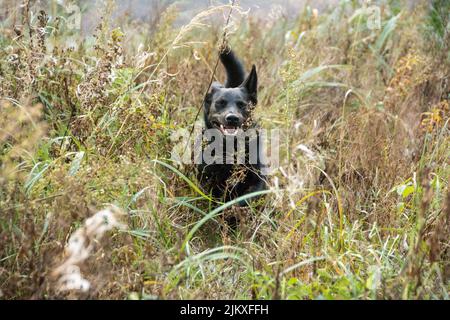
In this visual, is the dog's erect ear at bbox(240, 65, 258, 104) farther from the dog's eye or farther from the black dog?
the dog's eye

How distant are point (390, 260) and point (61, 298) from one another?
1.52 meters

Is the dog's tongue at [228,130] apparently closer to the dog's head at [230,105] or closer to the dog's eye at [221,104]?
the dog's head at [230,105]

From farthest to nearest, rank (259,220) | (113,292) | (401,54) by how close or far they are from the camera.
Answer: (401,54), (259,220), (113,292)

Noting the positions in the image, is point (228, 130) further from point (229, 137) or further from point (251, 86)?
point (251, 86)

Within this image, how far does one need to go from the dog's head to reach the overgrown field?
233 millimetres

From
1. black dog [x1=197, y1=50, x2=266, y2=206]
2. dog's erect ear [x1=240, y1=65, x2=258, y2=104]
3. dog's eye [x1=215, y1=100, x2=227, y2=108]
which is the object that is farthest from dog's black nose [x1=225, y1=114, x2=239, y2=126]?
dog's erect ear [x1=240, y1=65, x2=258, y2=104]

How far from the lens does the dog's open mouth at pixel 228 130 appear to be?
432cm

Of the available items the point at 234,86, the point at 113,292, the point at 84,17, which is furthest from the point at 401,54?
the point at 113,292

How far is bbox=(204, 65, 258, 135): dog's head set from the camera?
14.4 ft

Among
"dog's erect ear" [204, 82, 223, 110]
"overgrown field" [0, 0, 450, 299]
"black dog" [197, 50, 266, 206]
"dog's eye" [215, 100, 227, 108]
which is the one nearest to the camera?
"overgrown field" [0, 0, 450, 299]

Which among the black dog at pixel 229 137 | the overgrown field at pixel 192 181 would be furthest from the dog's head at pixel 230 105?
the overgrown field at pixel 192 181
